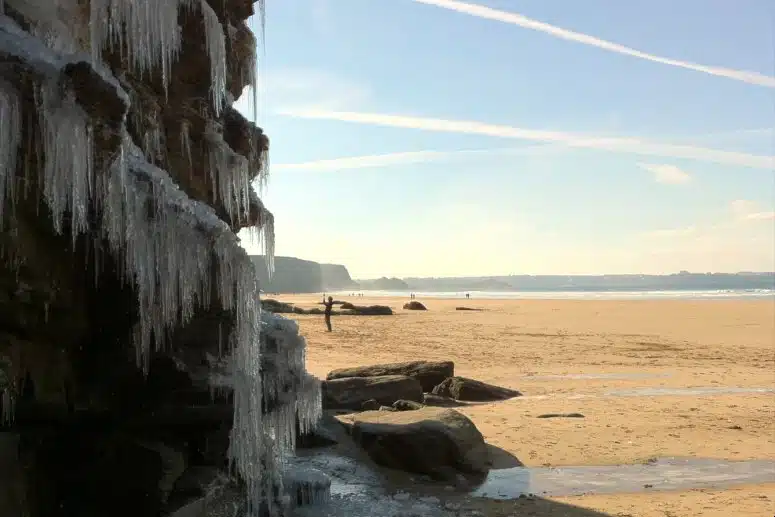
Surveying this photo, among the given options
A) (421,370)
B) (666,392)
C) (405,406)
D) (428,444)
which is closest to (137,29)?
(428,444)

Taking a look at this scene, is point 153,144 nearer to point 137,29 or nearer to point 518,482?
point 137,29

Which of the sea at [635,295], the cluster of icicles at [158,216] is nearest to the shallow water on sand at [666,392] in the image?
the cluster of icicles at [158,216]

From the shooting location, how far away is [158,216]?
4539 mm

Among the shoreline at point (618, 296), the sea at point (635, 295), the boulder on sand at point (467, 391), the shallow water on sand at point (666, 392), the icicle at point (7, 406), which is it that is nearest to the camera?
the icicle at point (7, 406)

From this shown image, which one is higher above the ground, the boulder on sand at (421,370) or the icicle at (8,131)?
the icicle at (8,131)

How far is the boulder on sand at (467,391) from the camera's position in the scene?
560 inches

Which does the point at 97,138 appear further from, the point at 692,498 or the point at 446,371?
the point at 446,371

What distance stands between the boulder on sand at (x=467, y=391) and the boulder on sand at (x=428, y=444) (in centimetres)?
424

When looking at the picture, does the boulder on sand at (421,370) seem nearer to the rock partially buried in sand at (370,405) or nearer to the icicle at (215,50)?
the rock partially buried in sand at (370,405)

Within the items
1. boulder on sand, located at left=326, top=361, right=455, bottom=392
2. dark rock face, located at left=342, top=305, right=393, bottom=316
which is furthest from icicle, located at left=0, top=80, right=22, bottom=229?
dark rock face, located at left=342, top=305, right=393, bottom=316

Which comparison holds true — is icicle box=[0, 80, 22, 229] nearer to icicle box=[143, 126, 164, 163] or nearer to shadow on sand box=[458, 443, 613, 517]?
icicle box=[143, 126, 164, 163]

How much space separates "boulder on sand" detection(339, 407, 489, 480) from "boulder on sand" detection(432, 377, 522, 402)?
4.24 metres

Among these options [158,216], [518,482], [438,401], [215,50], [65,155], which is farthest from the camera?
[438,401]

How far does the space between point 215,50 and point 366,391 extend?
8.08m
